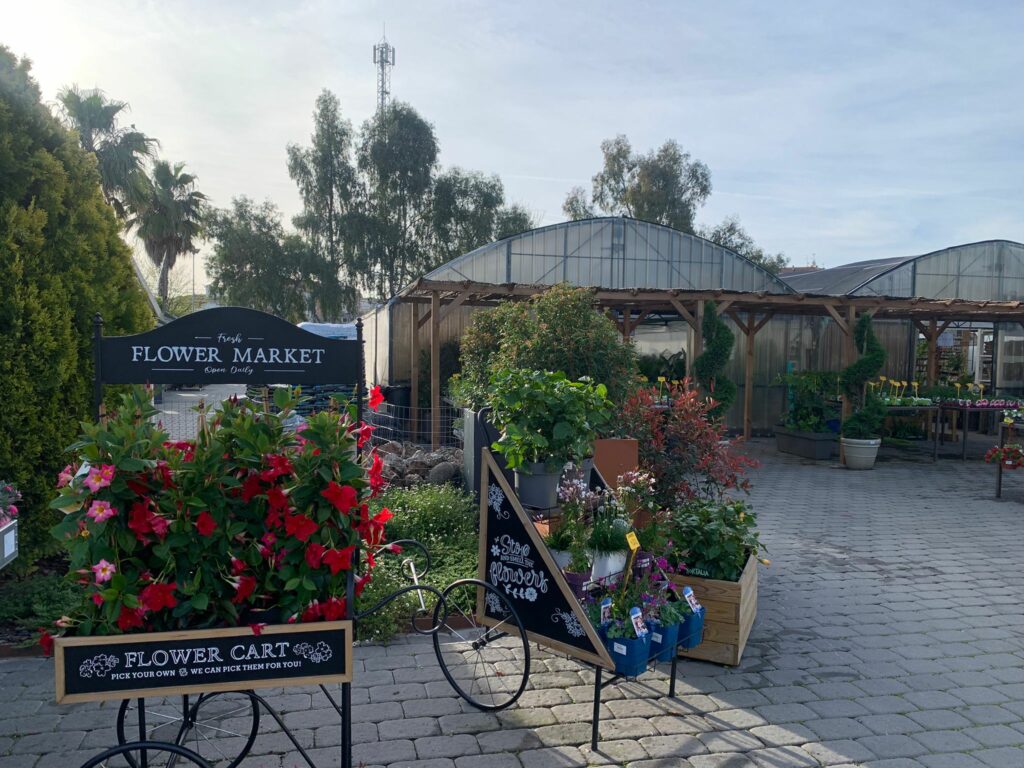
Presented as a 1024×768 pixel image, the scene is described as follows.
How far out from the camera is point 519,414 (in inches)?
155

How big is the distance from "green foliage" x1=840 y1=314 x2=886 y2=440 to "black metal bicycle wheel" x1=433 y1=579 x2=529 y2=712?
353 inches

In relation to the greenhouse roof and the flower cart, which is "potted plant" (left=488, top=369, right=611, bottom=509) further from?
the greenhouse roof

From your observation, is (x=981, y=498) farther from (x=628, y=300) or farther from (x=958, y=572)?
(x=628, y=300)

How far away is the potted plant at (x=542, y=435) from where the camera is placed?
3801 millimetres

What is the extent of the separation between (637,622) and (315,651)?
1.49 metres

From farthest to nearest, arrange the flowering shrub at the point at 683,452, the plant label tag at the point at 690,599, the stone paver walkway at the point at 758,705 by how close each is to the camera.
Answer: the flowering shrub at the point at 683,452 < the plant label tag at the point at 690,599 < the stone paver walkway at the point at 758,705

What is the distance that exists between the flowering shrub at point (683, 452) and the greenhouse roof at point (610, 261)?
9.09 meters

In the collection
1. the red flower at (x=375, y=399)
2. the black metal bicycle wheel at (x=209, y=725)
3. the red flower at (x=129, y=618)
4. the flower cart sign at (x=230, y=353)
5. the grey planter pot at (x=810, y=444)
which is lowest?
the black metal bicycle wheel at (x=209, y=725)

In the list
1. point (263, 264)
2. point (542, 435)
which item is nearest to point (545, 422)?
point (542, 435)

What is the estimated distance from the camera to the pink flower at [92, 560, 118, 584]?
223cm

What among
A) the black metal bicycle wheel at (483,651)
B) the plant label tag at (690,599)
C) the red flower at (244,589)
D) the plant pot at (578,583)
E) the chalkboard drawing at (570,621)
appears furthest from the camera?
the plant label tag at (690,599)

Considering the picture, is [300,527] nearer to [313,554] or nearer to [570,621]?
[313,554]

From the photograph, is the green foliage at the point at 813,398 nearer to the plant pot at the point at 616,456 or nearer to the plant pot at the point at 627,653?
the plant pot at the point at 616,456

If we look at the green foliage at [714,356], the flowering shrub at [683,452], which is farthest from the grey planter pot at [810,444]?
the flowering shrub at [683,452]
